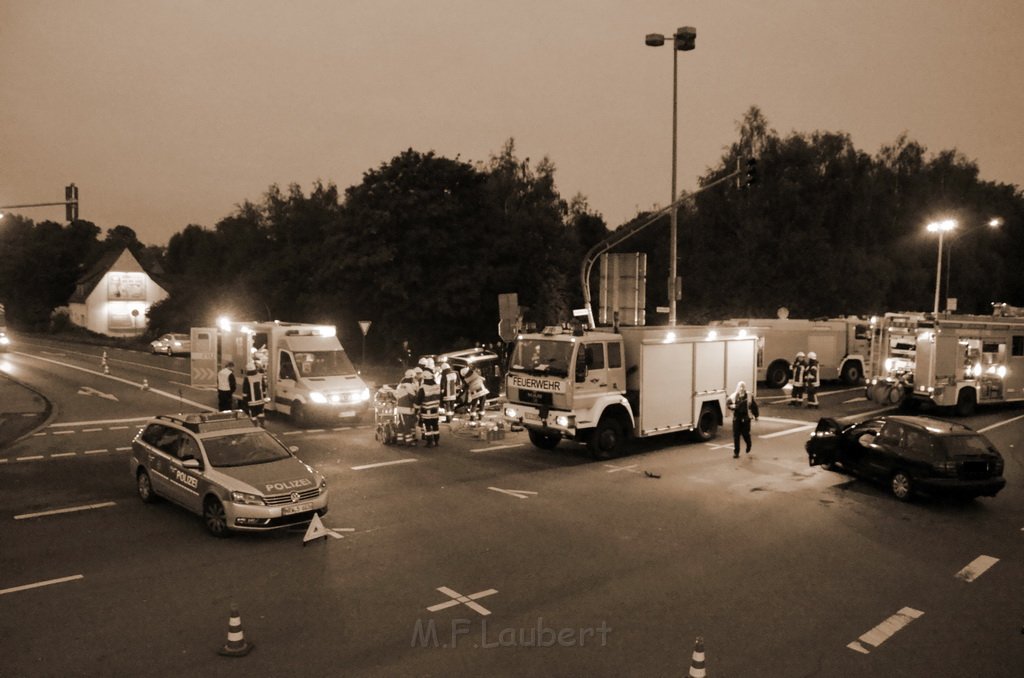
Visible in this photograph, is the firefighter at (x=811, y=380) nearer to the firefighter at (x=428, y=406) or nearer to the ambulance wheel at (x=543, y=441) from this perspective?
the ambulance wheel at (x=543, y=441)

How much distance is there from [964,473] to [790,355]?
62.5 ft

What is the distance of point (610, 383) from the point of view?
1536 centimetres

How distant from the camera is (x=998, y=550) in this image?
9797mm

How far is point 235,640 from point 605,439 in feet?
32.5

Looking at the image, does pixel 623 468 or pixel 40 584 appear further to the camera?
pixel 623 468

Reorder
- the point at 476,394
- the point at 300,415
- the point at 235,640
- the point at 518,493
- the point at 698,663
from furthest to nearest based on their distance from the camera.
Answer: the point at 476,394 → the point at 300,415 → the point at 518,493 → the point at 235,640 → the point at 698,663

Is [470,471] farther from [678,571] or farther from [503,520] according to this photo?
[678,571]

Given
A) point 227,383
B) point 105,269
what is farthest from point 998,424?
point 105,269

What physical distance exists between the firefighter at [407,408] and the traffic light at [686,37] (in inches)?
510

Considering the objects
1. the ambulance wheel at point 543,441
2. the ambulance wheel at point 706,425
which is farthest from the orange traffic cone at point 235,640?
the ambulance wheel at point 706,425

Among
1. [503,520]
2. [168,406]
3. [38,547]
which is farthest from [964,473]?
[168,406]

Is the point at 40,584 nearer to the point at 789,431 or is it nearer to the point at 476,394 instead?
the point at 476,394

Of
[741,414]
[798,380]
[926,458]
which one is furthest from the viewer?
[798,380]

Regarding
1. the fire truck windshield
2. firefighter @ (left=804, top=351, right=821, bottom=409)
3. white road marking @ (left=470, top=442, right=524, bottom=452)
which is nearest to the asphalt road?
white road marking @ (left=470, top=442, right=524, bottom=452)
